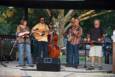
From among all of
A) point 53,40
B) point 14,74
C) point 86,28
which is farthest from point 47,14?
point 14,74

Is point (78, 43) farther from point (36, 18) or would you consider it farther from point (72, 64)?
point (36, 18)

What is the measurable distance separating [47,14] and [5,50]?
465cm

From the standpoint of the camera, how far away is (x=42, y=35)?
1370 cm

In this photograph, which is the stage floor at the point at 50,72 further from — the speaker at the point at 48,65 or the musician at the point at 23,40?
the musician at the point at 23,40

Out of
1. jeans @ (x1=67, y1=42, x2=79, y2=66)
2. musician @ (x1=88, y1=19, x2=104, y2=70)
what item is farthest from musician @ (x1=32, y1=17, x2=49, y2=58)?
musician @ (x1=88, y1=19, x2=104, y2=70)

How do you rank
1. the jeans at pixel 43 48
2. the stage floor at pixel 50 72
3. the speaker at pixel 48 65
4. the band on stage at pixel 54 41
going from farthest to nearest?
the jeans at pixel 43 48 → the band on stage at pixel 54 41 → the speaker at pixel 48 65 → the stage floor at pixel 50 72

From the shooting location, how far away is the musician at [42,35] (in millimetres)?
13672

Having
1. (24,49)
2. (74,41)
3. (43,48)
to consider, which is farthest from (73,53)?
(24,49)

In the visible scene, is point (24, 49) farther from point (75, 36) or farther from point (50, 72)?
point (75, 36)

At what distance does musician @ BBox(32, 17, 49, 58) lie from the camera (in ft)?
44.9

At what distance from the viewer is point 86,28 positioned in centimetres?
2384

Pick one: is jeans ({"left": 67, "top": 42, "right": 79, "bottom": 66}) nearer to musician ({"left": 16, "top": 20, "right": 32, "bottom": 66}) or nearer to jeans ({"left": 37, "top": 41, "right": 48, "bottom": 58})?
jeans ({"left": 37, "top": 41, "right": 48, "bottom": 58})

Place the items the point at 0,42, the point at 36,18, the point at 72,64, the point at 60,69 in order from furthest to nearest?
the point at 36,18
the point at 0,42
the point at 72,64
the point at 60,69

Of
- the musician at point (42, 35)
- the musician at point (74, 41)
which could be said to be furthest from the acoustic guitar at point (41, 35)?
the musician at point (74, 41)
